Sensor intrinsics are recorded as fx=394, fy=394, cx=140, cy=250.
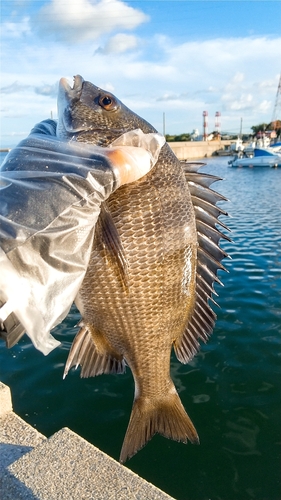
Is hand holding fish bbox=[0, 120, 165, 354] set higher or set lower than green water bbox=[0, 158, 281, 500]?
higher

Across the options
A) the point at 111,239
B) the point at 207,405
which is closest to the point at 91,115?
the point at 111,239

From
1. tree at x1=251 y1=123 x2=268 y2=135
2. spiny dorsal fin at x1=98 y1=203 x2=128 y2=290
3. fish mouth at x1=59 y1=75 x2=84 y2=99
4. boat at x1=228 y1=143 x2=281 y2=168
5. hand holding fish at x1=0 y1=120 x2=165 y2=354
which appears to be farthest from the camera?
tree at x1=251 y1=123 x2=268 y2=135

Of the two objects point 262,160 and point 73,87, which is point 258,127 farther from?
point 73,87

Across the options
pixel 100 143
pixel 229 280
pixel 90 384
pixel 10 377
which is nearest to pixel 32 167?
pixel 100 143

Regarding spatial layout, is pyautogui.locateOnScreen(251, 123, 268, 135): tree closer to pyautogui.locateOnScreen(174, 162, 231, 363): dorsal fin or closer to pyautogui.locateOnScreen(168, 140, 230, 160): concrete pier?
pyautogui.locateOnScreen(168, 140, 230, 160): concrete pier

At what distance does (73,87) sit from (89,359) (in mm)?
1732

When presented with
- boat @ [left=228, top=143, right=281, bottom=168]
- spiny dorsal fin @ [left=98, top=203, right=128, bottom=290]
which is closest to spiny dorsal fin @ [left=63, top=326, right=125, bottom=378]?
spiny dorsal fin @ [left=98, top=203, right=128, bottom=290]

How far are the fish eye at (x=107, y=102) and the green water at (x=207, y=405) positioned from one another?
10.5ft

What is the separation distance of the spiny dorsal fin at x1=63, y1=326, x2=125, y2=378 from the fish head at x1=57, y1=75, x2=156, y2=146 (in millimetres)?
1173

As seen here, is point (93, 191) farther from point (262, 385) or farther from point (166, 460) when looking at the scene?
point (262, 385)

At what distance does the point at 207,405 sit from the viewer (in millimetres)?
4602

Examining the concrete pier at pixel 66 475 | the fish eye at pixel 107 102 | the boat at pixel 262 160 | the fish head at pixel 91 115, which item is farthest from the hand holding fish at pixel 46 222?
the boat at pixel 262 160

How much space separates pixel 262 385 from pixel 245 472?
4.56 feet

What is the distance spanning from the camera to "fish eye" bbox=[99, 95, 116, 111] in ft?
7.88
